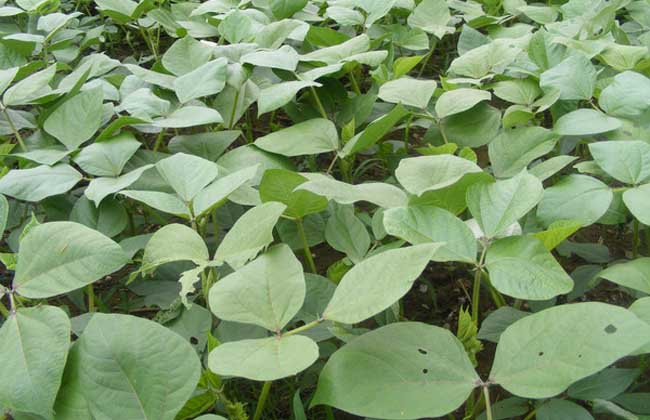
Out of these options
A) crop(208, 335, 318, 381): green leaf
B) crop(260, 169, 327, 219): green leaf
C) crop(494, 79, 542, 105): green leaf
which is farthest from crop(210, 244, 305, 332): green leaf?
crop(494, 79, 542, 105): green leaf

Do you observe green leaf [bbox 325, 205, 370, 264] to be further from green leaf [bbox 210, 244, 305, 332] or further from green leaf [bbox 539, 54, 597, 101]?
green leaf [bbox 539, 54, 597, 101]

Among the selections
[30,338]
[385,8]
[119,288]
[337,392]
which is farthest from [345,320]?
[385,8]

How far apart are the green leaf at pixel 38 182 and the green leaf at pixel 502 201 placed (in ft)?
1.78

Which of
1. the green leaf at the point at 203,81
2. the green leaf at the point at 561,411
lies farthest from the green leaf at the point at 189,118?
the green leaf at the point at 561,411

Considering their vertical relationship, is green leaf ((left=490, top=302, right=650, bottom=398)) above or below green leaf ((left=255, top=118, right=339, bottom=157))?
above

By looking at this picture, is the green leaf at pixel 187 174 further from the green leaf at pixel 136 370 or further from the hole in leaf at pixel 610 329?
the hole in leaf at pixel 610 329

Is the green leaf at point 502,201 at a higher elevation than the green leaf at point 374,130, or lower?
higher

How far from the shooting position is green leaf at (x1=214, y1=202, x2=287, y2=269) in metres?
0.71

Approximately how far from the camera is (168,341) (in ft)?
2.05

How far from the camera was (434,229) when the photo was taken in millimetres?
706

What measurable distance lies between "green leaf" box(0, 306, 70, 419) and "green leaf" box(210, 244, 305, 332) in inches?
6.1

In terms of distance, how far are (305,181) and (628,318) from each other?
0.38 m

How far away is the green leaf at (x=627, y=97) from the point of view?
955mm

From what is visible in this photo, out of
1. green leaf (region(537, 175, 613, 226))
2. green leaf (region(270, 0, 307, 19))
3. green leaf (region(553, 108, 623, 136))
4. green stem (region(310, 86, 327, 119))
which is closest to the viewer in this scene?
green leaf (region(537, 175, 613, 226))
